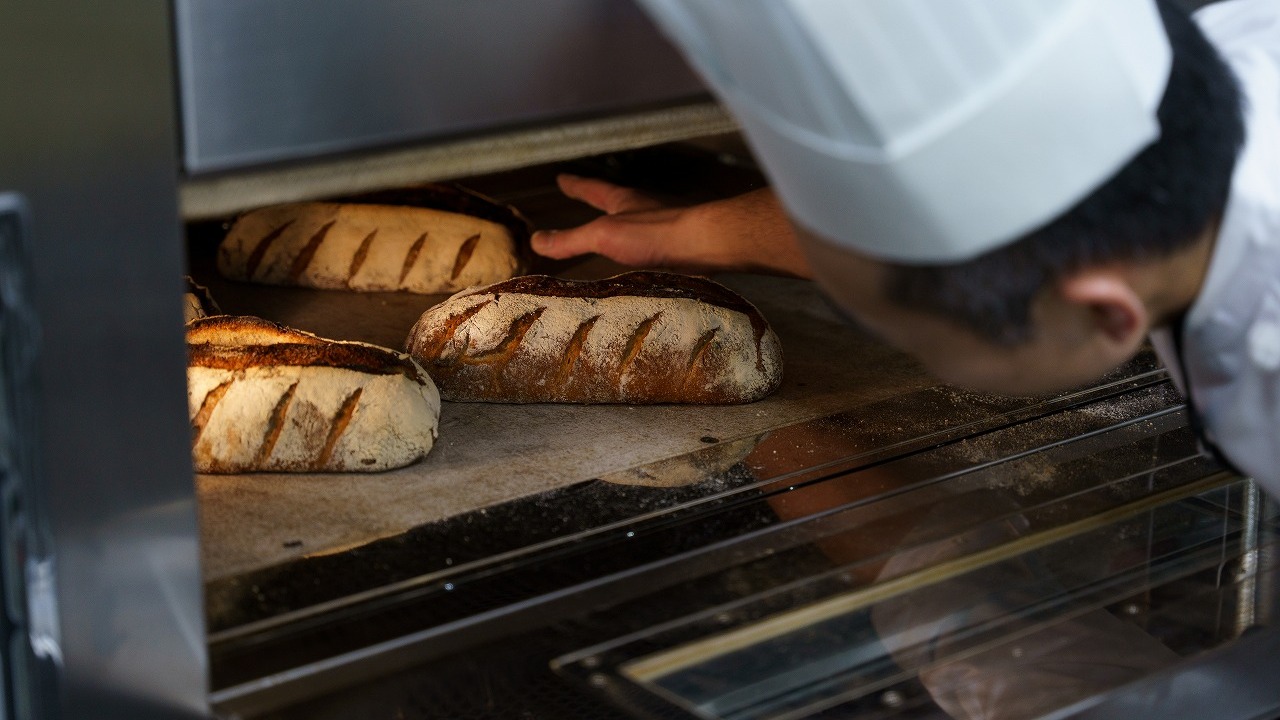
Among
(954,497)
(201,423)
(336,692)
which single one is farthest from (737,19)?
(201,423)

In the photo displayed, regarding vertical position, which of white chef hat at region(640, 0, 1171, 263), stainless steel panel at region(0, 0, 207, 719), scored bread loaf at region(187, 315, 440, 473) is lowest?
scored bread loaf at region(187, 315, 440, 473)

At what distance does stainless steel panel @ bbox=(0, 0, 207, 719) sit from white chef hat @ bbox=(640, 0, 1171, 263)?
33cm

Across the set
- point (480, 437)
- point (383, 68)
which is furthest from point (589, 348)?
point (383, 68)

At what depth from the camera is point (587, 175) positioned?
6.81 feet

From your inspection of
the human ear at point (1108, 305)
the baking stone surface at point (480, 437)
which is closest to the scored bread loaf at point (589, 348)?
the baking stone surface at point (480, 437)

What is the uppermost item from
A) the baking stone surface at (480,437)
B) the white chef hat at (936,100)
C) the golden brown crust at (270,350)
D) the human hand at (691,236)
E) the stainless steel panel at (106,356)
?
the white chef hat at (936,100)

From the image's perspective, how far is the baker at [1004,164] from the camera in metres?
0.70

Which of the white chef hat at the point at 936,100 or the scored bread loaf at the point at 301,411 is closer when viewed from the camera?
the white chef hat at the point at 936,100

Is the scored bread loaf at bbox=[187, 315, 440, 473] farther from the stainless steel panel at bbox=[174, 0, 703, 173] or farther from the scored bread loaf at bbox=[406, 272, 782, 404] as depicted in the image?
the stainless steel panel at bbox=[174, 0, 703, 173]

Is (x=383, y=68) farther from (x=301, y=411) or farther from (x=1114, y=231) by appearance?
(x=301, y=411)

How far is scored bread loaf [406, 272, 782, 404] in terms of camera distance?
1520 millimetres

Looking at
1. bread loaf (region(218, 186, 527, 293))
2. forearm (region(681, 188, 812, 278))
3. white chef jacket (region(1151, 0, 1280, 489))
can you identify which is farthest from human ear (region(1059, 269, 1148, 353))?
bread loaf (region(218, 186, 527, 293))

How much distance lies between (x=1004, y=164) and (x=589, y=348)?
839 mm

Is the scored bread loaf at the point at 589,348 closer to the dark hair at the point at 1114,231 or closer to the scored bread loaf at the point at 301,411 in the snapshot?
the scored bread loaf at the point at 301,411
